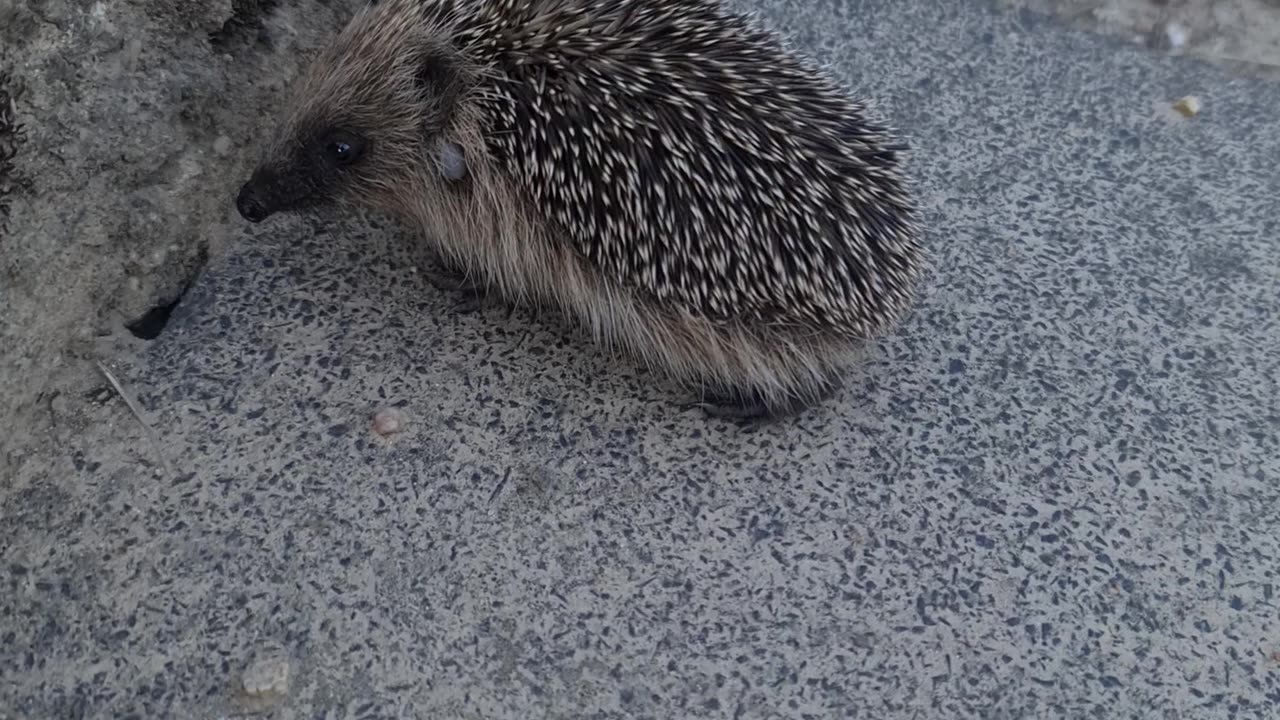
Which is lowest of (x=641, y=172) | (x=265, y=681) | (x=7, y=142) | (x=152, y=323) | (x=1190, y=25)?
(x=265, y=681)

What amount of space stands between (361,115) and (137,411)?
3.24 ft

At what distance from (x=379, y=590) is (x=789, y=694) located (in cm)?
103

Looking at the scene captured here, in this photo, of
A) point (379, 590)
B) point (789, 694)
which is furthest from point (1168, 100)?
point (379, 590)

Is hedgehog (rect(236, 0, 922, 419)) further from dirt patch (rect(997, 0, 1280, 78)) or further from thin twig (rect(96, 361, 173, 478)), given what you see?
dirt patch (rect(997, 0, 1280, 78))

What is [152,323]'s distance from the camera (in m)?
2.88

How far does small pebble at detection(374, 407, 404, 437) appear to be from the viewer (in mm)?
2809

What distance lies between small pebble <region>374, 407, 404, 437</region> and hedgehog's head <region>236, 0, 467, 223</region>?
0.62 meters

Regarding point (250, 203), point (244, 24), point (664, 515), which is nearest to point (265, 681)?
point (664, 515)

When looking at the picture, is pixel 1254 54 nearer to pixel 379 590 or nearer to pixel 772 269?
pixel 772 269

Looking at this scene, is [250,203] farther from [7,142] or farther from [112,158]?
[7,142]

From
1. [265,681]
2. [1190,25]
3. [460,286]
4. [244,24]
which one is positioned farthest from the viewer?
[1190,25]

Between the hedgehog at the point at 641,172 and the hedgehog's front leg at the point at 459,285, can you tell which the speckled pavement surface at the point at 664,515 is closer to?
the hedgehog's front leg at the point at 459,285

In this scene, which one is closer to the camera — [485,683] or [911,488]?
[485,683]

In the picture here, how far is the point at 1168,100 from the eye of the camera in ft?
12.9
